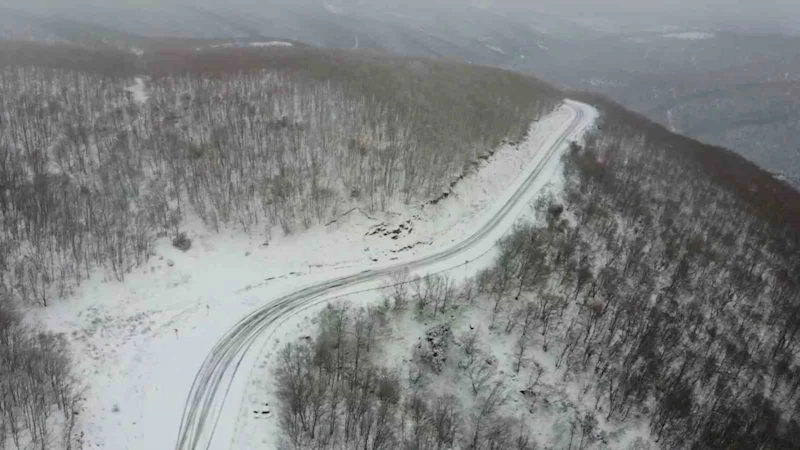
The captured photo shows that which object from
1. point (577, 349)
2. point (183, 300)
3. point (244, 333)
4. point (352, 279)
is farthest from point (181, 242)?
point (577, 349)

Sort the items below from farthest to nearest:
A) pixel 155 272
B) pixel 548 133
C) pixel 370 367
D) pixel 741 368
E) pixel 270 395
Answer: pixel 548 133 < pixel 741 368 < pixel 155 272 < pixel 370 367 < pixel 270 395

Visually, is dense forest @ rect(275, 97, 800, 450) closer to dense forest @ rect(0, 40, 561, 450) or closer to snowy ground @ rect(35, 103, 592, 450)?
snowy ground @ rect(35, 103, 592, 450)

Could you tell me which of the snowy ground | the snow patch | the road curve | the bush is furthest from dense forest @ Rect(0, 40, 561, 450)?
the road curve

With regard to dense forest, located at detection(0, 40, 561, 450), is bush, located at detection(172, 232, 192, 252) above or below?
below

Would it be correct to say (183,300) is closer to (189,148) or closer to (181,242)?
(181,242)

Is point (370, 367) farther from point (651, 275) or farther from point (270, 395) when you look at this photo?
point (651, 275)

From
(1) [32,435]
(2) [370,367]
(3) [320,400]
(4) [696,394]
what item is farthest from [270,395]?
(4) [696,394]

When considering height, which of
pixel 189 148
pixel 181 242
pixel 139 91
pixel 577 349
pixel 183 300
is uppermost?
pixel 139 91
